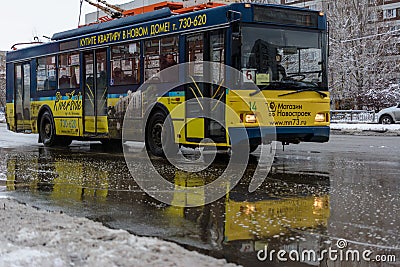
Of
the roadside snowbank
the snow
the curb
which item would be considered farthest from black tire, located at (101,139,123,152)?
the roadside snowbank

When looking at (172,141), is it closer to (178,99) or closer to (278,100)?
(178,99)

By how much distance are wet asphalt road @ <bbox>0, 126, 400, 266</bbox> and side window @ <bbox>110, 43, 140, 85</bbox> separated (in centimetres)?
245

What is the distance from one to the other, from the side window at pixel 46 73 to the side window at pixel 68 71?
38cm

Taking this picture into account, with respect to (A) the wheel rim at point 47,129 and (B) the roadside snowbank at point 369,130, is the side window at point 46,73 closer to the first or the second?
(A) the wheel rim at point 47,129

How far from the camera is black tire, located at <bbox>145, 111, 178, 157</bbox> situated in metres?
13.4

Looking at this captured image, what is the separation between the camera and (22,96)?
19656 mm

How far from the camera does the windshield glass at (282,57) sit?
11914mm

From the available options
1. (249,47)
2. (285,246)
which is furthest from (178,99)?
(285,246)

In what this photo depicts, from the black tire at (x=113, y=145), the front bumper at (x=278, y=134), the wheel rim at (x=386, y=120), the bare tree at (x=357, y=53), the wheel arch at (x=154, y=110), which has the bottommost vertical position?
the black tire at (x=113, y=145)

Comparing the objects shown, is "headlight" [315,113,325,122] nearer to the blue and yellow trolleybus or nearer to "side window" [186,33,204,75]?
the blue and yellow trolleybus

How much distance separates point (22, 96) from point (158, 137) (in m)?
7.64

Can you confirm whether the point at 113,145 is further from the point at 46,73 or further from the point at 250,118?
the point at 250,118

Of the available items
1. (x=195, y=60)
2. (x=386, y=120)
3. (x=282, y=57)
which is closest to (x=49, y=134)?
(x=195, y=60)

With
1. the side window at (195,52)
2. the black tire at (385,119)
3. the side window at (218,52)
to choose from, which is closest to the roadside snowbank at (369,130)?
the black tire at (385,119)
